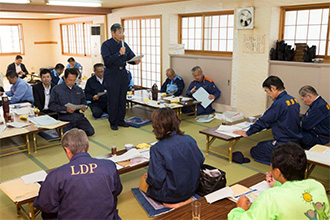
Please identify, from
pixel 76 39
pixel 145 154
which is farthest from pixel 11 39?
pixel 145 154

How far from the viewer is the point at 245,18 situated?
6.42 metres

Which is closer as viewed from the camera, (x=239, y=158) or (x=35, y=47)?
(x=239, y=158)

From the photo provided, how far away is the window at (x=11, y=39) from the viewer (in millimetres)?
14258

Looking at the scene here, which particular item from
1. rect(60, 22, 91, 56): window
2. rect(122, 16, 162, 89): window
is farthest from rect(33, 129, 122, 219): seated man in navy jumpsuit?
rect(60, 22, 91, 56): window

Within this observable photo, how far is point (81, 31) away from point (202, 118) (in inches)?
337

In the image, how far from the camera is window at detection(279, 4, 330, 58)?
18.6 ft

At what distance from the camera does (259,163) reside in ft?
14.4

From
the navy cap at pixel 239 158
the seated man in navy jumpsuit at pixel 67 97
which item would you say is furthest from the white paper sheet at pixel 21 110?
the navy cap at pixel 239 158

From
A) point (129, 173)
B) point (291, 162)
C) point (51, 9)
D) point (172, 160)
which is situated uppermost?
point (51, 9)

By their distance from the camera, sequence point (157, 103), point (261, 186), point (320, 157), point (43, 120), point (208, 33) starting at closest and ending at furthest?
point (261, 186)
point (320, 157)
point (43, 120)
point (157, 103)
point (208, 33)

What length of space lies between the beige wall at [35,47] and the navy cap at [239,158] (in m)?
12.8

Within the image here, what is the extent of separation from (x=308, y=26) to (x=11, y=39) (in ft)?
42.8

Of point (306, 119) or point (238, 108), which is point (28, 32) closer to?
point (238, 108)

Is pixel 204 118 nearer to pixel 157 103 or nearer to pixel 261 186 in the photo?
pixel 157 103
